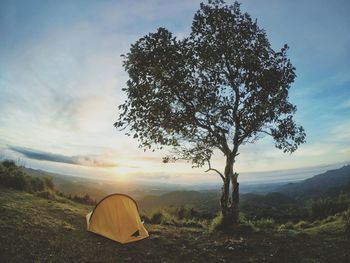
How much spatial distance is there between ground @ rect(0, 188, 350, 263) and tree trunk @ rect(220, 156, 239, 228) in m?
1.78

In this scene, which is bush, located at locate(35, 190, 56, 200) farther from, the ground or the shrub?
the shrub

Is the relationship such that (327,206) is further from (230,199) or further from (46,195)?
(46,195)

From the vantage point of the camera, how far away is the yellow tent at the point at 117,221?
1437 centimetres

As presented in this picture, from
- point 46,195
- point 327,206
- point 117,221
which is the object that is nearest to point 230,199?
point 117,221

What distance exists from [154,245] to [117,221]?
2.33m

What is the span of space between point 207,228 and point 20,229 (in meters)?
10.6

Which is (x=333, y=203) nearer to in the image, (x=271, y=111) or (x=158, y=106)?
(x=271, y=111)

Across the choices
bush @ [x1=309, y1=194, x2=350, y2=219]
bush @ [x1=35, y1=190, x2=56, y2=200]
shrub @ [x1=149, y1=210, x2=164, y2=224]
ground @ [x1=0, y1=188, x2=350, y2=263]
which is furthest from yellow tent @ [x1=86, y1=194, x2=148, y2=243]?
bush @ [x1=309, y1=194, x2=350, y2=219]

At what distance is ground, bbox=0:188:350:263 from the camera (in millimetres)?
11242

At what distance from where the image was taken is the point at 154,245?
13867mm

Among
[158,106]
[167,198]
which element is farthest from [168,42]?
[167,198]

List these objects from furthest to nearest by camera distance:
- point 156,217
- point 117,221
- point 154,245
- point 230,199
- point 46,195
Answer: point 46,195 < point 156,217 < point 230,199 < point 117,221 < point 154,245

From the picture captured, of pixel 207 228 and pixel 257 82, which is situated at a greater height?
pixel 257 82

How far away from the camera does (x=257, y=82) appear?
17.6 metres
